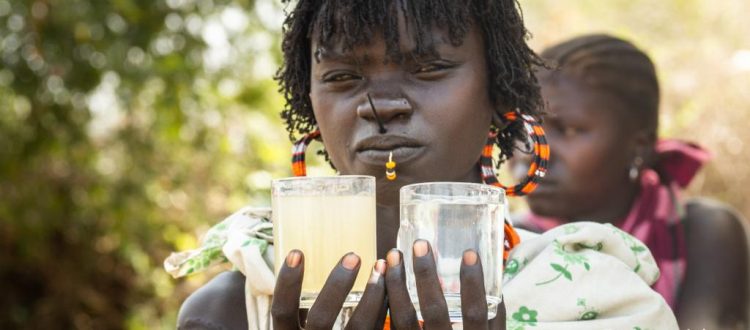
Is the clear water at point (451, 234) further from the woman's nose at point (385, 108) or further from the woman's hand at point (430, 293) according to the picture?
the woman's nose at point (385, 108)

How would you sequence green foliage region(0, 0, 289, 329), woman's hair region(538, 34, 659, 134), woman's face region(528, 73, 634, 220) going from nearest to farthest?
1. woman's face region(528, 73, 634, 220)
2. woman's hair region(538, 34, 659, 134)
3. green foliage region(0, 0, 289, 329)

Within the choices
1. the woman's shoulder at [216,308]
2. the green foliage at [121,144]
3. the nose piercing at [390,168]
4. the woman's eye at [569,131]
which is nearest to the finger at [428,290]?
the nose piercing at [390,168]

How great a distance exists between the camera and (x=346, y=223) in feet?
5.81

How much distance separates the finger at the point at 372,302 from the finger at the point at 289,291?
0.10 meters

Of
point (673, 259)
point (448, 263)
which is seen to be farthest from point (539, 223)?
point (448, 263)

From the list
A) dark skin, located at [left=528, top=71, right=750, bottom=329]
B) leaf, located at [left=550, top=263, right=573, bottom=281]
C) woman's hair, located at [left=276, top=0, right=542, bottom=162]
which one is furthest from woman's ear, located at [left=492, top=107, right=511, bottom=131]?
dark skin, located at [left=528, top=71, right=750, bottom=329]

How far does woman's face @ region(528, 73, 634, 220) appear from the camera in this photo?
13.6 ft

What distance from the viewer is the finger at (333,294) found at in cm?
172

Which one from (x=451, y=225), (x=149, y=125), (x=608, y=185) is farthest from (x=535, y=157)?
(x=149, y=125)

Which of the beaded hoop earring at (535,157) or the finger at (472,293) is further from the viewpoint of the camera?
the beaded hoop earring at (535,157)

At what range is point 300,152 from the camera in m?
2.42

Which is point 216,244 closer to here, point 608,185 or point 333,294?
point 333,294

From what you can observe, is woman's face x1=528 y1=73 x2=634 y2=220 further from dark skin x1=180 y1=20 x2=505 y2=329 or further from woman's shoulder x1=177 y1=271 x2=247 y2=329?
woman's shoulder x1=177 y1=271 x2=247 y2=329

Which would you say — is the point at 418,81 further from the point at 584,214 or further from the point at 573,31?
the point at 573,31
